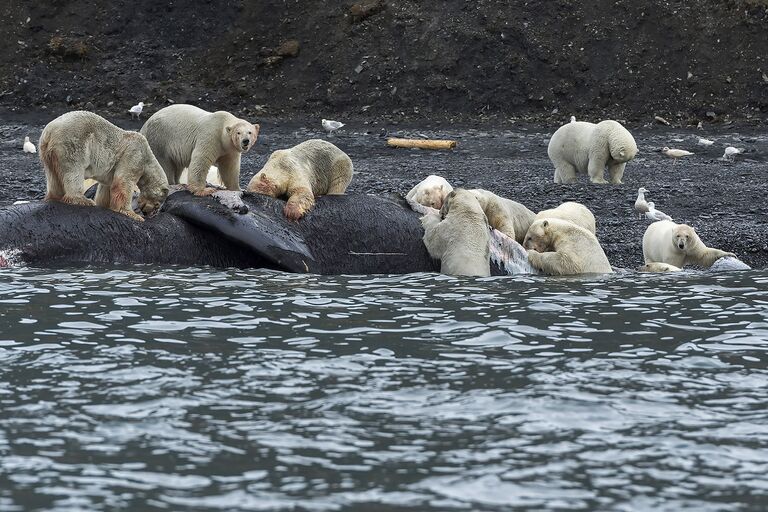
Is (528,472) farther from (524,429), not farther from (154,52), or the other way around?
(154,52)

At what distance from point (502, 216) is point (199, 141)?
3446 mm

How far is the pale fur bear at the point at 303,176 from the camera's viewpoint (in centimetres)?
1228

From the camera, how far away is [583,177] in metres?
20.4

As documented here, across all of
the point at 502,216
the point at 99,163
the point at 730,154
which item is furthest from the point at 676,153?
the point at 99,163

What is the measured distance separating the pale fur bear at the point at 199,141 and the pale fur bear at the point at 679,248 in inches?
191

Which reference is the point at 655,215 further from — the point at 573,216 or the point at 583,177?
the point at 583,177

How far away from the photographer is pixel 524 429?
6531 millimetres

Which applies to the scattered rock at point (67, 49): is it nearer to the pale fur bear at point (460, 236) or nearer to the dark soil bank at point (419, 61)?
the dark soil bank at point (419, 61)

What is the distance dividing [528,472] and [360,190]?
12.6 metres

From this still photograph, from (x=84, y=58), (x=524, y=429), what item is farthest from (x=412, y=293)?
(x=84, y=58)

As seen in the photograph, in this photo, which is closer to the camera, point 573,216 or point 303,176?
point 303,176

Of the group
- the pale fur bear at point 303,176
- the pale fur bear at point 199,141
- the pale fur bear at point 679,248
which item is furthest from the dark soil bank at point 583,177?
the pale fur bear at point 199,141

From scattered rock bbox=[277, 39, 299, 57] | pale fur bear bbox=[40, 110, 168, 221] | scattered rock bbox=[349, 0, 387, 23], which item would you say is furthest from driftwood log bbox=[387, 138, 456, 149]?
pale fur bear bbox=[40, 110, 168, 221]

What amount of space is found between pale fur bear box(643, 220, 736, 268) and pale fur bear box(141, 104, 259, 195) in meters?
4.85
